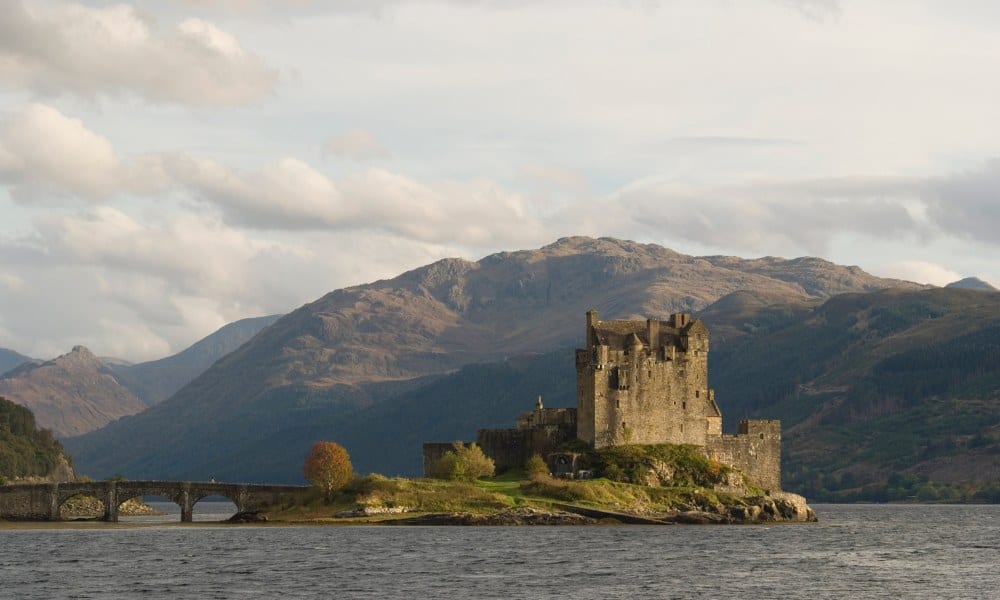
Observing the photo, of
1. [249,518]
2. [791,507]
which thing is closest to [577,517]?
[791,507]

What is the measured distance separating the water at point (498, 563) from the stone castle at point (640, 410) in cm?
1385

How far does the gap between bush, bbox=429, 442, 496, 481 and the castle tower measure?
11192 mm

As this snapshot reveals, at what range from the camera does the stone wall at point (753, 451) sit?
7382 inches

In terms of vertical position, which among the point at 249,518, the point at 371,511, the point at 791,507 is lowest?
the point at 249,518

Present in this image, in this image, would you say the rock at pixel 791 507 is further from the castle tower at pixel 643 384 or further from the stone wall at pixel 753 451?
the castle tower at pixel 643 384

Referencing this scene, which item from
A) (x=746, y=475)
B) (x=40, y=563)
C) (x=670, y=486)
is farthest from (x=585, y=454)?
(x=40, y=563)

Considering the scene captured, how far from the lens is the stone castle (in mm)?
180250

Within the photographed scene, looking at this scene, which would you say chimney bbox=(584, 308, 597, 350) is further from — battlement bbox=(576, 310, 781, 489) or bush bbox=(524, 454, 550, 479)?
bush bbox=(524, 454, 550, 479)

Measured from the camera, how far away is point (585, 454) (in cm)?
17888

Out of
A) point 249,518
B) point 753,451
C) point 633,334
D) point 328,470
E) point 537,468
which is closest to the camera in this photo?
point 328,470

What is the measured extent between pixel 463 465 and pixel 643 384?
21.5 m

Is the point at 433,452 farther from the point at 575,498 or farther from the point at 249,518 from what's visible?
the point at 575,498

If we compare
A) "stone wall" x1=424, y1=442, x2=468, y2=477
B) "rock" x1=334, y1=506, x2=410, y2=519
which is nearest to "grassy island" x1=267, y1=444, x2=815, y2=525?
"rock" x1=334, y1=506, x2=410, y2=519

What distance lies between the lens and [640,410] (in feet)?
594
